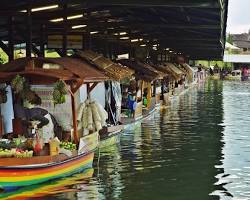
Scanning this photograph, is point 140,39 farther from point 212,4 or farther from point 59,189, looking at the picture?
point 59,189

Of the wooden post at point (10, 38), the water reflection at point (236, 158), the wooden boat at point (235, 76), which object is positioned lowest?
the water reflection at point (236, 158)

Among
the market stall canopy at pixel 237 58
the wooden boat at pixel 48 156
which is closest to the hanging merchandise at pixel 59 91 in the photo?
the wooden boat at pixel 48 156

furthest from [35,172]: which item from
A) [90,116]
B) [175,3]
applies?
[175,3]

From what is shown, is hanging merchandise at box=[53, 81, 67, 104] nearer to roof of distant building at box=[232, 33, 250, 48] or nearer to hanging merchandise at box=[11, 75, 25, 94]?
hanging merchandise at box=[11, 75, 25, 94]

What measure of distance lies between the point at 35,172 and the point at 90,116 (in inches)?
162

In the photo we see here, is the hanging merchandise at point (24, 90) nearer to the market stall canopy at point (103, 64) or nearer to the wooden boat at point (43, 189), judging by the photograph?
the wooden boat at point (43, 189)

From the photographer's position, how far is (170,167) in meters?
15.7

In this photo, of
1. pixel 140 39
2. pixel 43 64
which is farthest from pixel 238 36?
pixel 43 64

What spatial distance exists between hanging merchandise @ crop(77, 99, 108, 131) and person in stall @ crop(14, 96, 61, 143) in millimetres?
746

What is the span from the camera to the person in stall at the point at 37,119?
14.0 metres

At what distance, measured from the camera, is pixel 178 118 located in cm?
2905

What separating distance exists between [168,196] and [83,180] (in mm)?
2276

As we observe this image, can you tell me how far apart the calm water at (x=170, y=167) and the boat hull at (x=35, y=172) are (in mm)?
170

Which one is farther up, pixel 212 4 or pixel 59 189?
pixel 212 4
